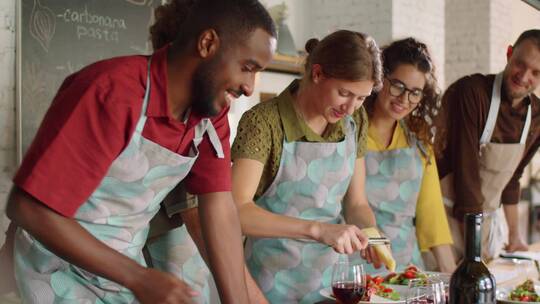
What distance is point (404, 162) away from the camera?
2838 millimetres

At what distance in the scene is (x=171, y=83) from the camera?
5.50ft

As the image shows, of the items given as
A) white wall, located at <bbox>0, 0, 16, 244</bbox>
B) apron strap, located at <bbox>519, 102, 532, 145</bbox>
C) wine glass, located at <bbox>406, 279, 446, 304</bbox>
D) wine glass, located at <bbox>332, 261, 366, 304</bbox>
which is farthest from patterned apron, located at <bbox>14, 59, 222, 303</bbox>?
apron strap, located at <bbox>519, 102, 532, 145</bbox>

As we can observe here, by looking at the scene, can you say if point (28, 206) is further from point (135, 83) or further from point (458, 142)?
point (458, 142)

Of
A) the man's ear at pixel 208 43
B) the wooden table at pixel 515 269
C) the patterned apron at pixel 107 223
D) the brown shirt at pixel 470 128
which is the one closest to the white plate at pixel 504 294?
the wooden table at pixel 515 269

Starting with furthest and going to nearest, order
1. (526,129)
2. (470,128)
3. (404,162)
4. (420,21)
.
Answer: (420,21) → (526,129) → (470,128) → (404,162)

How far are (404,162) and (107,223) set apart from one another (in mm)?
1503

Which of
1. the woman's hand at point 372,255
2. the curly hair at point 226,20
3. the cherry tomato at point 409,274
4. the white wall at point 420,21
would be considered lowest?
the cherry tomato at point 409,274

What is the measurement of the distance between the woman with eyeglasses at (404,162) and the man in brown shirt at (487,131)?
276 mm

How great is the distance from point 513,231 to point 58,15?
2.65m

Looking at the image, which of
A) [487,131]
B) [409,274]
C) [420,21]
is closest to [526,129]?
[487,131]

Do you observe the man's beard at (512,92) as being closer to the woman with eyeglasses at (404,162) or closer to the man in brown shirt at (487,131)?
the man in brown shirt at (487,131)

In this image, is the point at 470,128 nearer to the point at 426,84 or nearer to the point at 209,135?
the point at 426,84

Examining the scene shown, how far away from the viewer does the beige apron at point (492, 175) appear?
3.40m

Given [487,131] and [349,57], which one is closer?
[349,57]
